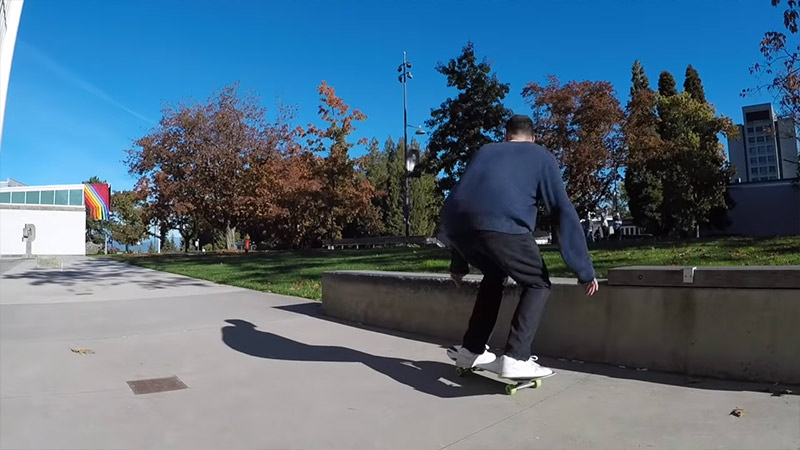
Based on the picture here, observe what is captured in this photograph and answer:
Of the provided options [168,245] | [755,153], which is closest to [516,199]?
[755,153]

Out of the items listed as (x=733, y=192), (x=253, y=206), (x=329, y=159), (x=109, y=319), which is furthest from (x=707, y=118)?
(x=109, y=319)

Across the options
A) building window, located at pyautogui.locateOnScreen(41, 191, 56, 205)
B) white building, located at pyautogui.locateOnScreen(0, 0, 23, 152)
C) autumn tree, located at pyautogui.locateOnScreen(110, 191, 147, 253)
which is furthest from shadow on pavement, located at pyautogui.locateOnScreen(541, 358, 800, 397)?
autumn tree, located at pyautogui.locateOnScreen(110, 191, 147, 253)

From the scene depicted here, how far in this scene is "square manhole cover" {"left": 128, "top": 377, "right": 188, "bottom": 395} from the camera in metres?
4.00

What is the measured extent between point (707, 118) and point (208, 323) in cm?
3107

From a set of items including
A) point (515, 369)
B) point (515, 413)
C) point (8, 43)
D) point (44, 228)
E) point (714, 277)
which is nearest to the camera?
point (515, 413)

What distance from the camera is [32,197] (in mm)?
43375

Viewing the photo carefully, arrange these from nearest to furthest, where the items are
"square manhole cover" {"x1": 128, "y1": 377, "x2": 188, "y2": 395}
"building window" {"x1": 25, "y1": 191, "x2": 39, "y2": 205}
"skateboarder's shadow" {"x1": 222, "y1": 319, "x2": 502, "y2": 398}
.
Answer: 1. "skateboarder's shadow" {"x1": 222, "y1": 319, "x2": 502, "y2": 398}
2. "square manhole cover" {"x1": 128, "y1": 377, "x2": 188, "y2": 395}
3. "building window" {"x1": 25, "y1": 191, "x2": 39, "y2": 205}

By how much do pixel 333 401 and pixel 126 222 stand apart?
6350 cm

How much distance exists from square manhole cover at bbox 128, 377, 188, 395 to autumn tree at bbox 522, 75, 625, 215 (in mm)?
19611

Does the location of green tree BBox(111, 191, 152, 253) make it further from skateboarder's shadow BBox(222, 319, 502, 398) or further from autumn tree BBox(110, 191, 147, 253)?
skateboarder's shadow BBox(222, 319, 502, 398)

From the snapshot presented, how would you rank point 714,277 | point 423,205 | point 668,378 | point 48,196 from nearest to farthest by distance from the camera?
point 714,277 → point 668,378 → point 48,196 → point 423,205

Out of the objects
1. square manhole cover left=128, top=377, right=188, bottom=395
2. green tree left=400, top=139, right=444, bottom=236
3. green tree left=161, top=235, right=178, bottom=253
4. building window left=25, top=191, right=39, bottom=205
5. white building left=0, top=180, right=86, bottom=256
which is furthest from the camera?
green tree left=161, top=235, right=178, bottom=253

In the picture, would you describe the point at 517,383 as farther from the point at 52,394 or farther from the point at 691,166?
the point at 691,166

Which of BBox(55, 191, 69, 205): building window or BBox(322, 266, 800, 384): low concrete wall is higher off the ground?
BBox(55, 191, 69, 205): building window
